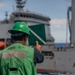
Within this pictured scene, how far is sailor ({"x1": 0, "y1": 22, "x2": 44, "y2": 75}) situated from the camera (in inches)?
88.6

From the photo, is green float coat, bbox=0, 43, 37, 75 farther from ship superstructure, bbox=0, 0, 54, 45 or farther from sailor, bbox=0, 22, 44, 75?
ship superstructure, bbox=0, 0, 54, 45

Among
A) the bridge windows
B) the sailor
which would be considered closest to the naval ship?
the bridge windows

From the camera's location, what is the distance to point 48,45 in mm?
36750

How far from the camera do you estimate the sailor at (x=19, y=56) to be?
225cm

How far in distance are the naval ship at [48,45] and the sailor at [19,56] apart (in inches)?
1120

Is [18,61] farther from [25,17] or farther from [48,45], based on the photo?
[25,17]

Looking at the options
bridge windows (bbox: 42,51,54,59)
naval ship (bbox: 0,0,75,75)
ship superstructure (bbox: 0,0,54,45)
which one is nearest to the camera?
naval ship (bbox: 0,0,75,75)

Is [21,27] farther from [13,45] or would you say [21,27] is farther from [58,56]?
[58,56]

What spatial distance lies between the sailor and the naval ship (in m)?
28.4

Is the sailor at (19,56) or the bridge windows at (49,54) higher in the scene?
the sailor at (19,56)

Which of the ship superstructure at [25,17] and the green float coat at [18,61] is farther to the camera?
the ship superstructure at [25,17]

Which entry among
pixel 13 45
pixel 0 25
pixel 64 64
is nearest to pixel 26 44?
pixel 13 45

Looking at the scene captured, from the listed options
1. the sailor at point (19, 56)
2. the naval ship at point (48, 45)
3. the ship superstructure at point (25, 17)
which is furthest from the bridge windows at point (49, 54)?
the sailor at point (19, 56)

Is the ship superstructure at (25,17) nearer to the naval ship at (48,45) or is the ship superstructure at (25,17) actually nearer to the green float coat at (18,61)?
the naval ship at (48,45)
